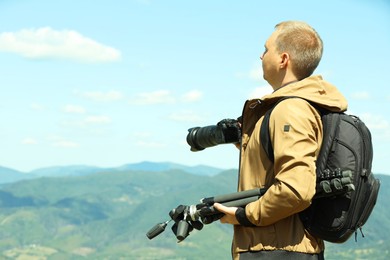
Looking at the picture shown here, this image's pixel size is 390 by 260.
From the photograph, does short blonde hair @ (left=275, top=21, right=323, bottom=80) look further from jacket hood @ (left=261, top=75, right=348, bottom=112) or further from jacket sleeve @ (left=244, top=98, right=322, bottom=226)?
jacket sleeve @ (left=244, top=98, right=322, bottom=226)

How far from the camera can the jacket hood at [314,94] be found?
160 inches

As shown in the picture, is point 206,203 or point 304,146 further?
point 206,203

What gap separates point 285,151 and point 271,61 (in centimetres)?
69

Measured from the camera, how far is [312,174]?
3.87 metres

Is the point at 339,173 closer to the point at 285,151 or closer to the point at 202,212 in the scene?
the point at 285,151

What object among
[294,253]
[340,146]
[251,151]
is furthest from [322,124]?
[294,253]

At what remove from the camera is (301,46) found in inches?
165

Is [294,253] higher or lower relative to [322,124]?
lower

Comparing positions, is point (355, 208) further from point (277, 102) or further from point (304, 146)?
point (277, 102)

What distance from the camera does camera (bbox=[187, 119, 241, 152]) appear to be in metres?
4.75

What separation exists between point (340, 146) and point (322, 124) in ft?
0.60

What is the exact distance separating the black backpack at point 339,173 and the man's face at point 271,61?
0.32m

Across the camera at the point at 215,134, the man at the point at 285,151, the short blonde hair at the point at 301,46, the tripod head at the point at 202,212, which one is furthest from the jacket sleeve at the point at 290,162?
the camera at the point at 215,134

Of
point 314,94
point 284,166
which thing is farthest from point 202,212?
point 314,94
